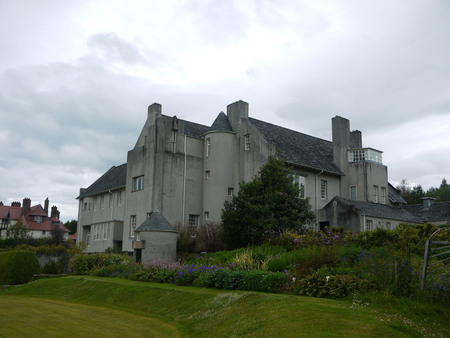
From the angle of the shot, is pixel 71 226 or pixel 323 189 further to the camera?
pixel 71 226

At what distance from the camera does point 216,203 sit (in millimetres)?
33406

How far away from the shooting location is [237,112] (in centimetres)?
3447

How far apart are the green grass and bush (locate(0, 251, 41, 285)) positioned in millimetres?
A: 9183

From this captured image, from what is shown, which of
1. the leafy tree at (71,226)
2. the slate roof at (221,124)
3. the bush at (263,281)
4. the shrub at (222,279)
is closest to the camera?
the bush at (263,281)

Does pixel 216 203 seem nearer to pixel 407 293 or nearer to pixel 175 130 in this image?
pixel 175 130

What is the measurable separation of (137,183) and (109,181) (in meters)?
11.5

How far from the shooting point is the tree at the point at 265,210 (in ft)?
83.8

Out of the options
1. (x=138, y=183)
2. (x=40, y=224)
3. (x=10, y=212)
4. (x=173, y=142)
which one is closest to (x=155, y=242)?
(x=173, y=142)

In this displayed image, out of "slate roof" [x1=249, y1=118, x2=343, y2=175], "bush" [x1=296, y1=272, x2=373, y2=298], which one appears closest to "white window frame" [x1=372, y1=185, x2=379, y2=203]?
"slate roof" [x1=249, y1=118, x2=343, y2=175]

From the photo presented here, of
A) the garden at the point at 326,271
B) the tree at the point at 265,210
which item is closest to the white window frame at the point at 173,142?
the tree at the point at 265,210

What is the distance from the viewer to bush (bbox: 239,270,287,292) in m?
13.4

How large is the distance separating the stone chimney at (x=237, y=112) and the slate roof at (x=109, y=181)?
1340 centimetres

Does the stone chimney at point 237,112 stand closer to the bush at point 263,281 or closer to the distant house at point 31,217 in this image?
the bush at point 263,281

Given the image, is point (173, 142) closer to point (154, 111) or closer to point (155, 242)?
point (154, 111)
